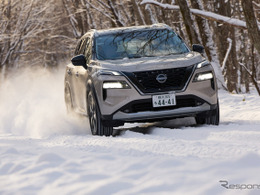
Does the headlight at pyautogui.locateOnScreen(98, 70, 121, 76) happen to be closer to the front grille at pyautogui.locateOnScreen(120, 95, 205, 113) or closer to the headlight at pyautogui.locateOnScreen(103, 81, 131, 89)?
the headlight at pyautogui.locateOnScreen(103, 81, 131, 89)

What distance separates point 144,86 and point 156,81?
19 centimetres

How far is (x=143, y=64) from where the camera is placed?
8.97 m

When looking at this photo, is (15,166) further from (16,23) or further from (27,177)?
(16,23)

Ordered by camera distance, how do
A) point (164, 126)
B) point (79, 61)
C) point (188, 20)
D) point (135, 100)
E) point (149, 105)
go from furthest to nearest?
point (188, 20), point (164, 126), point (79, 61), point (149, 105), point (135, 100)

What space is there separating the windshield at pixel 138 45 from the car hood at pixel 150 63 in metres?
0.34

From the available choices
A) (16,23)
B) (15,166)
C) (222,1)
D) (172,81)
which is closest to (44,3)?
(16,23)

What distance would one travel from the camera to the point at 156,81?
348 inches

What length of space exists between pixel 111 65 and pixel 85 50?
1.95 meters

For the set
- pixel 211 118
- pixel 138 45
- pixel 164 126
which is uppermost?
pixel 138 45

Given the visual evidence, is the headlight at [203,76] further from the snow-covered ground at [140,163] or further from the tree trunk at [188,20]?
the tree trunk at [188,20]

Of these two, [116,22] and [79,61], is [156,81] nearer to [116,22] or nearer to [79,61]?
[79,61]

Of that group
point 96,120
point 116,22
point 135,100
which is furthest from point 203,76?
point 116,22

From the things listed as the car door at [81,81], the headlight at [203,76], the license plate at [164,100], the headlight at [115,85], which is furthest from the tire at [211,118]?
the car door at [81,81]

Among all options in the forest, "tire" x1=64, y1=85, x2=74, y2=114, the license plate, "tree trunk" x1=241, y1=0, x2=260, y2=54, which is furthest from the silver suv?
the forest
